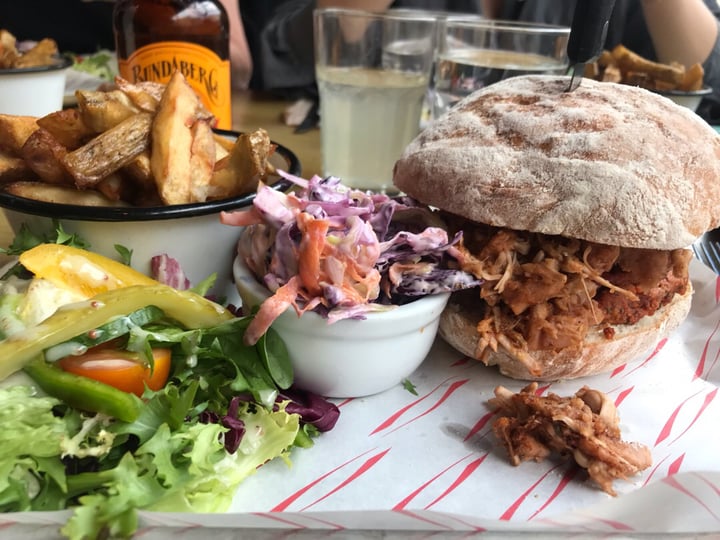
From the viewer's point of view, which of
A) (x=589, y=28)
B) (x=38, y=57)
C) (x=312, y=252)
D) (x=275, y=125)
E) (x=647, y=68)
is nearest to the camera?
(x=312, y=252)

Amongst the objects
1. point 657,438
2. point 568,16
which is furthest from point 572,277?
point 568,16

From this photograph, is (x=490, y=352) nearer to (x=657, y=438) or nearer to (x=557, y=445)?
(x=557, y=445)

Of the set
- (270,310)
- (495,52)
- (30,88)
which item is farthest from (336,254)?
(30,88)

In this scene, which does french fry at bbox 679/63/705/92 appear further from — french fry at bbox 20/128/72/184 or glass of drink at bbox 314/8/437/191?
french fry at bbox 20/128/72/184

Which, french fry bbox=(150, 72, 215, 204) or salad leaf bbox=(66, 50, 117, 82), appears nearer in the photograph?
french fry bbox=(150, 72, 215, 204)

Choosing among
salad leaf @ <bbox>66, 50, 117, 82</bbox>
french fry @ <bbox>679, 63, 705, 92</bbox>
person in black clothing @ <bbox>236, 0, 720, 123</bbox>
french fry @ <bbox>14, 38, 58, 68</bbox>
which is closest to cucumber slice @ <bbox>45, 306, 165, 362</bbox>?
french fry @ <bbox>14, 38, 58, 68</bbox>

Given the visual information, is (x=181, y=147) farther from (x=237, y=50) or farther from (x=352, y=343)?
(x=237, y=50)

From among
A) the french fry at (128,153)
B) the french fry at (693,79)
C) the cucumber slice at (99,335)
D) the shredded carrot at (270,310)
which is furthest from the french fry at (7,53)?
the french fry at (693,79)
